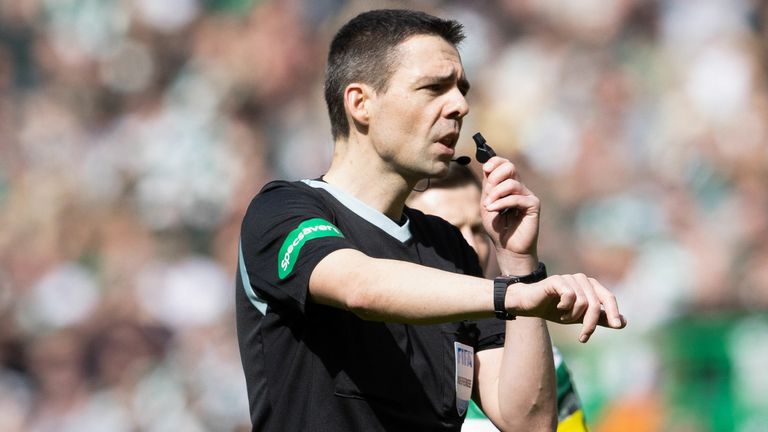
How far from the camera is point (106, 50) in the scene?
924 centimetres

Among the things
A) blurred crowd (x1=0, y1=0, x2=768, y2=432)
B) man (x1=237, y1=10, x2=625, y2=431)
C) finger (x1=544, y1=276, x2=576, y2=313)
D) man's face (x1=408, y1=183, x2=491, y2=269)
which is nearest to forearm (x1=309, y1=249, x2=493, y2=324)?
man (x1=237, y1=10, x2=625, y2=431)

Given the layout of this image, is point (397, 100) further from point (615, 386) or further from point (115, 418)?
point (115, 418)

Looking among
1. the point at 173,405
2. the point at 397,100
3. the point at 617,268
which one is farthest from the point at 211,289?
the point at 397,100

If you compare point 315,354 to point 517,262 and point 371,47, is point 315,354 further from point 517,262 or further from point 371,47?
point 371,47

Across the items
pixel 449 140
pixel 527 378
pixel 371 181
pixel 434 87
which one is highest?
pixel 434 87

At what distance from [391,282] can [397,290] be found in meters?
0.03

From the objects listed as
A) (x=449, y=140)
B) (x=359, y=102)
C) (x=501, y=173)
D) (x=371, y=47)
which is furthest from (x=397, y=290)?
(x=371, y=47)

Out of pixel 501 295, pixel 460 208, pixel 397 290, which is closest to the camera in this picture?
pixel 501 295

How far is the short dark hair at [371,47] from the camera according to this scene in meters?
3.33

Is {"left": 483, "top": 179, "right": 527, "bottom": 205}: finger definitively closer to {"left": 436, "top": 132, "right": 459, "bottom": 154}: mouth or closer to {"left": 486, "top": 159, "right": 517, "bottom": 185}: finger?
{"left": 486, "top": 159, "right": 517, "bottom": 185}: finger

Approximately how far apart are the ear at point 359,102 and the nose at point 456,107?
0.25 m

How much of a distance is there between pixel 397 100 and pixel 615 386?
4320 millimetres

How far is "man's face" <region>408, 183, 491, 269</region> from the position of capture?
4.59 metres

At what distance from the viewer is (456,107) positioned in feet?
10.5
